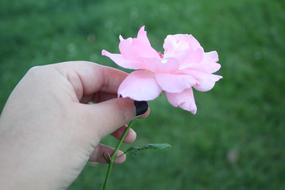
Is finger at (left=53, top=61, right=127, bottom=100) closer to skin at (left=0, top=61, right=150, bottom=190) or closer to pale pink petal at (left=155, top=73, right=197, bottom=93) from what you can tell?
skin at (left=0, top=61, right=150, bottom=190)

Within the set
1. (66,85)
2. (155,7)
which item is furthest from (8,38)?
(66,85)

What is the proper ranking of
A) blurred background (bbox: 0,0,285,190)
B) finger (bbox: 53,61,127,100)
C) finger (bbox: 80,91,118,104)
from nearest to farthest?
finger (bbox: 53,61,127,100)
finger (bbox: 80,91,118,104)
blurred background (bbox: 0,0,285,190)

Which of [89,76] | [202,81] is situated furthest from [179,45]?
[89,76]

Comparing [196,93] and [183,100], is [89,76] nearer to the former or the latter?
[183,100]

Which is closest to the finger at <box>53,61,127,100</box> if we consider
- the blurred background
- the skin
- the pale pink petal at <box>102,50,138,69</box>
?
the skin

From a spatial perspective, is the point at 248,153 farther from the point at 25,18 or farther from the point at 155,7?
the point at 25,18

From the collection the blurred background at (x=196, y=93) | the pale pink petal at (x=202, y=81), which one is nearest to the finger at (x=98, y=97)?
the pale pink petal at (x=202, y=81)
